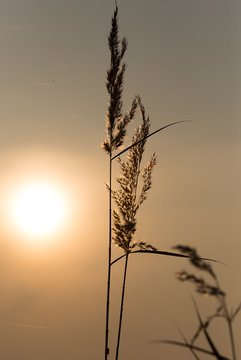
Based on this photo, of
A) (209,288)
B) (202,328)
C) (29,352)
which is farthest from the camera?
(29,352)

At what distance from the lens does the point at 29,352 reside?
370cm

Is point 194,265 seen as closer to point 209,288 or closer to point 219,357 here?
point 209,288

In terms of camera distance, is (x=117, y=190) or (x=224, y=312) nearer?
(x=224, y=312)

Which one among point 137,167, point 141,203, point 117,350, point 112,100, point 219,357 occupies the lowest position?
point 117,350

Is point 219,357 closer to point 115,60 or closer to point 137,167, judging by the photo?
point 137,167

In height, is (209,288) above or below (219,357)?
above

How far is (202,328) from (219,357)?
103 millimetres

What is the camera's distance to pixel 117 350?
2.17m

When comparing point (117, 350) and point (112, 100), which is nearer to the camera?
point (117, 350)

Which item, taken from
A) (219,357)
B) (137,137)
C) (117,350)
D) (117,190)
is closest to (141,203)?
(117,190)

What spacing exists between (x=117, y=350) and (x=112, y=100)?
1.26m

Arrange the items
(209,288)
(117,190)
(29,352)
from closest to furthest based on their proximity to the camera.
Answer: (209,288) < (117,190) < (29,352)

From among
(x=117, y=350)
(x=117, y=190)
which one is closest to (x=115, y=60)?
(x=117, y=190)

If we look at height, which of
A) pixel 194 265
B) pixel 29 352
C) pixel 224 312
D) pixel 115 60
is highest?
pixel 115 60
